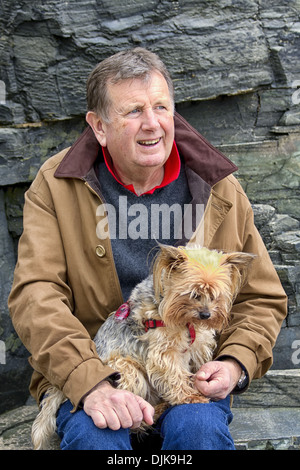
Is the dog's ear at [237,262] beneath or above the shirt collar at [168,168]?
beneath

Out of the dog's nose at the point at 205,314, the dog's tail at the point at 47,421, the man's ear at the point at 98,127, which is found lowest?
the dog's tail at the point at 47,421

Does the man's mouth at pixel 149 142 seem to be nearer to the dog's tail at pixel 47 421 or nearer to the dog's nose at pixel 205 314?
the dog's nose at pixel 205 314

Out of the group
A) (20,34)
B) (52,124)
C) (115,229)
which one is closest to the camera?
(115,229)

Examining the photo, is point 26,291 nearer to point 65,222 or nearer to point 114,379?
point 65,222

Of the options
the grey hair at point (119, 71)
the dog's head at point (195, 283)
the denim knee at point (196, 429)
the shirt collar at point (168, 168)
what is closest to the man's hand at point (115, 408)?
the denim knee at point (196, 429)

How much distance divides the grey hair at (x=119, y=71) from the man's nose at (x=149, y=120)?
0.61 feet

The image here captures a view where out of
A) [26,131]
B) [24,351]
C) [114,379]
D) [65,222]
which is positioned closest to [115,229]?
[65,222]

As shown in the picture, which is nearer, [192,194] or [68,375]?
[68,375]

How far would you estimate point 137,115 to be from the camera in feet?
11.8

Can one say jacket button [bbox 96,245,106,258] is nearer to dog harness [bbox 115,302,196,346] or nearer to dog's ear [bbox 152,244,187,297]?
dog harness [bbox 115,302,196,346]

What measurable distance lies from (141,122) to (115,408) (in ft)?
5.28

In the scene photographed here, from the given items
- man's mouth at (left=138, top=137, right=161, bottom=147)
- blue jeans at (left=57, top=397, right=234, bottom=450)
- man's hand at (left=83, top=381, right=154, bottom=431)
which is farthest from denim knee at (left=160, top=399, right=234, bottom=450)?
man's mouth at (left=138, top=137, right=161, bottom=147)

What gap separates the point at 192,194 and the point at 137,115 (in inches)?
22.9

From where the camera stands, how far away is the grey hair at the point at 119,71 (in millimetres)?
3559
